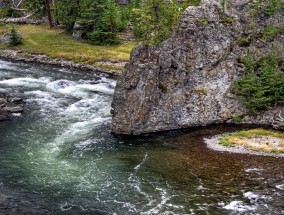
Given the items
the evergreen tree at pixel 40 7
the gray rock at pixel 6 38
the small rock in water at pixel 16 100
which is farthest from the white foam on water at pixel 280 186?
the evergreen tree at pixel 40 7

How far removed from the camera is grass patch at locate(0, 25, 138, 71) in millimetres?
86938

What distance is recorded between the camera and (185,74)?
51.9 metres

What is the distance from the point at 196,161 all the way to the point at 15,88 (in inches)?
1575

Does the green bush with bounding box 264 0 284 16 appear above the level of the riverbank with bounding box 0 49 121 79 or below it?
above

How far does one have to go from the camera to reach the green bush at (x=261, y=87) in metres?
51.2

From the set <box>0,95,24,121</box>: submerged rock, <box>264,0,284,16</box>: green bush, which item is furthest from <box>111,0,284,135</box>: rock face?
<box>0,95,24,121</box>: submerged rock

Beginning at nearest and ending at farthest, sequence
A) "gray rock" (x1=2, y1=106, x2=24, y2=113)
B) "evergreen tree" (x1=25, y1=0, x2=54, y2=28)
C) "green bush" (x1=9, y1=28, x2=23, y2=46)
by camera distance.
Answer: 1. "gray rock" (x1=2, y1=106, x2=24, y2=113)
2. "green bush" (x1=9, y1=28, x2=23, y2=46)
3. "evergreen tree" (x1=25, y1=0, x2=54, y2=28)

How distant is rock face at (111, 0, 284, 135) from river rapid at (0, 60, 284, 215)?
2232 mm

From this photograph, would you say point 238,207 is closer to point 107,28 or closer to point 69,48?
point 69,48

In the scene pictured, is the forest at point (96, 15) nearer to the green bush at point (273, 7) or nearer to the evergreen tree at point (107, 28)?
the evergreen tree at point (107, 28)

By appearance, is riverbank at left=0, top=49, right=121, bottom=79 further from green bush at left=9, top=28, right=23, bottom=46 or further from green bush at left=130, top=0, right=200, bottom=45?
green bush at left=130, top=0, right=200, bottom=45

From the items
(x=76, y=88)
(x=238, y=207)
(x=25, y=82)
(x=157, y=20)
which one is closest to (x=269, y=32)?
(x=157, y=20)

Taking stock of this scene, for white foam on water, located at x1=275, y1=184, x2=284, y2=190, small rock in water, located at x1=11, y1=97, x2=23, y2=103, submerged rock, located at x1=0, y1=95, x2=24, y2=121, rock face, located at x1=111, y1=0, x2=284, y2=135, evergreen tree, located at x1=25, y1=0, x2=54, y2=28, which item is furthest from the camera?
evergreen tree, located at x1=25, y1=0, x2=54, y2=28

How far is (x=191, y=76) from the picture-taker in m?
52.2
